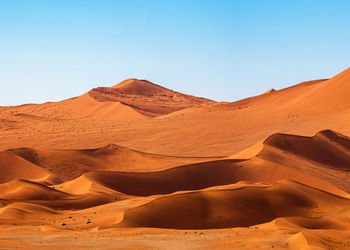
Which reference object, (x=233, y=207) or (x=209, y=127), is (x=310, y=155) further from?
(x=233, y=207)

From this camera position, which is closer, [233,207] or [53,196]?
[233,207]

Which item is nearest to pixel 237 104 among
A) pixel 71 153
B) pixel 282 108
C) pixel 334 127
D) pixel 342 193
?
pixel 282 108

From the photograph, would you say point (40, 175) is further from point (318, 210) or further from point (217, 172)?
point (318, 210)

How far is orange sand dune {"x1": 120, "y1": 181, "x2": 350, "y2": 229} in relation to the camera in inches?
760

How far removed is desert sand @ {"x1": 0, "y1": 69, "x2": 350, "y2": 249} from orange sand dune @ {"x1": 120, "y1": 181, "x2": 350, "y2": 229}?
48 mm

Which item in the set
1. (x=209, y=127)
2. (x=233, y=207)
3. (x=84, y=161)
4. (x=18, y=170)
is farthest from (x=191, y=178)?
(x=209, y=127)

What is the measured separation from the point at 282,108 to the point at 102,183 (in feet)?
108

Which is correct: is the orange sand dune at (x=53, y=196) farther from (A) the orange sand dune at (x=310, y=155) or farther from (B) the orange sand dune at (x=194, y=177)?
(A) the orange sand dune at (x=310, y=155)

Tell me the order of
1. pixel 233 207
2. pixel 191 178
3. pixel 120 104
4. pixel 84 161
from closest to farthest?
pixel 233 207 < pixel 191 178 < pixel 84 161 < pixel 120 104

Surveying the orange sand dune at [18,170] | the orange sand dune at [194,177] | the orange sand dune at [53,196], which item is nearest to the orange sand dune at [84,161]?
the orange sand dune at [18,170]

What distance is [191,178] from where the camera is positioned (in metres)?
30.5

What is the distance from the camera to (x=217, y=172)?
31.2 metres

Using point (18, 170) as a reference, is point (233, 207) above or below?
below

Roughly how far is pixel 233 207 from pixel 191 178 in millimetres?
9540
